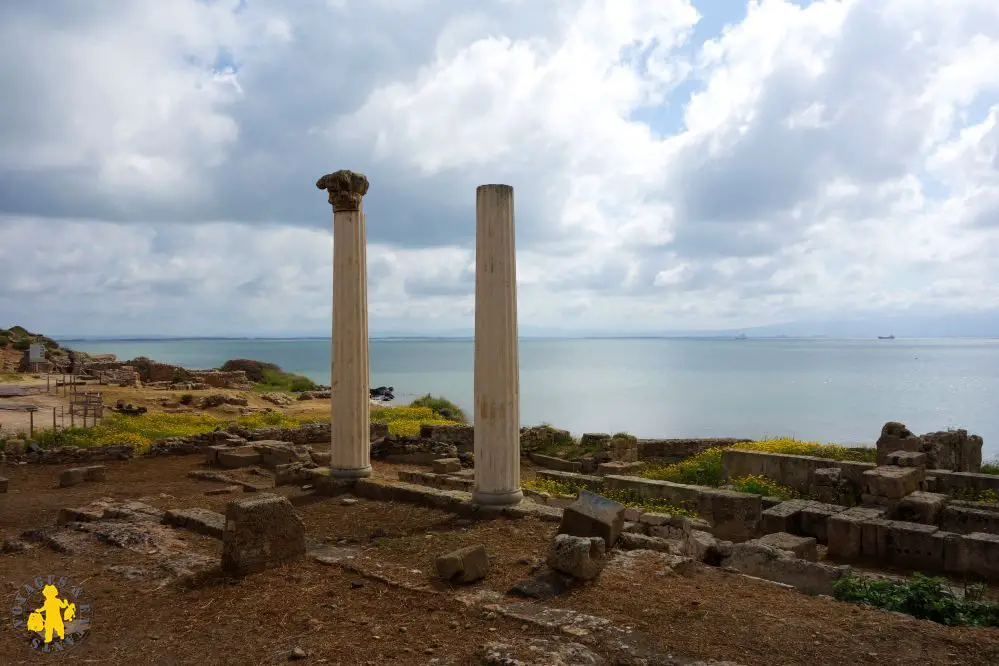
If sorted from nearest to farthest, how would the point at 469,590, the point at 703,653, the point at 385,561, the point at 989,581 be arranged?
the point at 703,653 → the point at 469,590 → the point at 385,561 → the point at 989,581

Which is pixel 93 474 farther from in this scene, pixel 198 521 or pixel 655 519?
pixel 655 519

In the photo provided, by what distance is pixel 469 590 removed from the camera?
19.3 ft

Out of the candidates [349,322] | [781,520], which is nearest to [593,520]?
[781,520]

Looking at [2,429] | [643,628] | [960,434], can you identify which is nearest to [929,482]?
[960,434]

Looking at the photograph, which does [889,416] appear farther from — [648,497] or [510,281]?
[510,281]

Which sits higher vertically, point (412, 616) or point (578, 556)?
point (578, 556)

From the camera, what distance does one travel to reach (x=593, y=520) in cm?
693

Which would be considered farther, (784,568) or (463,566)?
(784,568)

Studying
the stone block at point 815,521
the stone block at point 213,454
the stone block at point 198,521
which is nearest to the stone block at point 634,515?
the stone block at point 815,521

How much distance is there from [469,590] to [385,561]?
125cm

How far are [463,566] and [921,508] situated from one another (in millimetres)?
7945

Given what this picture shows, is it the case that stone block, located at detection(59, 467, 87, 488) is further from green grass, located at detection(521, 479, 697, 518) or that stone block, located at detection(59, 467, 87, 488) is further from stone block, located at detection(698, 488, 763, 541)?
stone block, located at detection(698, 488, 763, 541)

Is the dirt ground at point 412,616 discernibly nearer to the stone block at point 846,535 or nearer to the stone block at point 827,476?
the stone block at point 846,535

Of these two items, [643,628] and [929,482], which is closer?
[643,628]
